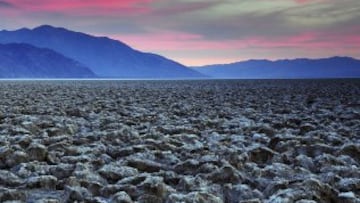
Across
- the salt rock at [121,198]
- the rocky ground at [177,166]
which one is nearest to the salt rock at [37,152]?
the rocky ground at [177,166]

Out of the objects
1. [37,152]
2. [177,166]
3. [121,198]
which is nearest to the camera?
[121,198]

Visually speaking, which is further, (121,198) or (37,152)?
(37,152)

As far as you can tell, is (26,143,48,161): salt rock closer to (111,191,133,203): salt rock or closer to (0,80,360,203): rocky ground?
(0,80,360,203): rocky ground

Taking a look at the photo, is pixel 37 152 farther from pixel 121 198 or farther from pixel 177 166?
pixel 121 198

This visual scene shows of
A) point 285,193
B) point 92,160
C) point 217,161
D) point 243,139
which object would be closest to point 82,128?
point 243,139

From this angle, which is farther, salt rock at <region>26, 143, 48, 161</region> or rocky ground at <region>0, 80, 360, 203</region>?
salt rock at <region>26, 143, 48, 161</region>

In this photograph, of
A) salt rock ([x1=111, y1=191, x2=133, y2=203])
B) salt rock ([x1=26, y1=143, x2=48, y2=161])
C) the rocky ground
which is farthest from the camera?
salt rock ([x1=26, y1=143, x2=48, y2=161])

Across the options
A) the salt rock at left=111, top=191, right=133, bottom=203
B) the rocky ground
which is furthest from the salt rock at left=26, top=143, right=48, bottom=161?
the salt rock at left=111, top=191, right=133, bottom=203

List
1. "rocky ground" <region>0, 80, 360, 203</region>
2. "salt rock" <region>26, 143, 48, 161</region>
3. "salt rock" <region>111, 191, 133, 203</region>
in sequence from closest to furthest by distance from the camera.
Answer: "salt rock" <region>111, 191, 133, 203</region> < "rocky ground" <region>0, 80, 360, 203</region> < "salt rock" <region>26, 143, 48, 161</region>

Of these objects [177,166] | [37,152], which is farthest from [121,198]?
[37,152]

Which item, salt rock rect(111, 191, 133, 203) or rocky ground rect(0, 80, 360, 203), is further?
rocky ground rect(0, 80, 360, 203)

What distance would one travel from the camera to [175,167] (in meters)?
7.45

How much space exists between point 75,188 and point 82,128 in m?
7.06

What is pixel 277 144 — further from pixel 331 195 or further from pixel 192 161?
pixel 331 195
